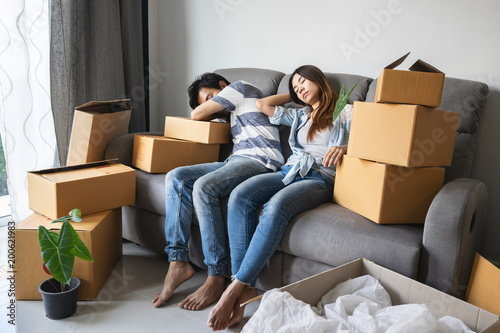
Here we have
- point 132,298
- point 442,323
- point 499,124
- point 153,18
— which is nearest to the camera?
point 442,323

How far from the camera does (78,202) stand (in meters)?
1.67

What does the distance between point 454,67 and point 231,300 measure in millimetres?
1456

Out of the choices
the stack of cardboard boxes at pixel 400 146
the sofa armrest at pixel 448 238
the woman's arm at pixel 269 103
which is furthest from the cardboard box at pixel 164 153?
the sofa armrest at pixel 448 238

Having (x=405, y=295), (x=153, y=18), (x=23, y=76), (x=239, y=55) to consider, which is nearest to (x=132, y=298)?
(x=405, y=295)

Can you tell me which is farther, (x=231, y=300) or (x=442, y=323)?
(x=231, y=300)

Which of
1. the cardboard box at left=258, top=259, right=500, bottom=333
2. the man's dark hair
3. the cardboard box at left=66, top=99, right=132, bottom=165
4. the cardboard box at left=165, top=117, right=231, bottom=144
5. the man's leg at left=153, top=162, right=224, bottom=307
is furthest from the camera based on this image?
the man's dark hair

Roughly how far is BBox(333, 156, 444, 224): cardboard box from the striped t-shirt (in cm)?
55

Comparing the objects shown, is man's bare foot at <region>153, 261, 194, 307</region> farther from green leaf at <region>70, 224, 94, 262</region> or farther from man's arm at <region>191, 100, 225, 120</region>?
man's arm at <region>191, 100, 225, 120</region>

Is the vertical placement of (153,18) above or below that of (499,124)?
above

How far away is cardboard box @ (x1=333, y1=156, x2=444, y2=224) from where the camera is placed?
136 cm

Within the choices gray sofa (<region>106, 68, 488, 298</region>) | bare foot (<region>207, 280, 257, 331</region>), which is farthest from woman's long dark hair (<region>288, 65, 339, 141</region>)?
bare foot (<region>207, 280, 257, 331</region>)

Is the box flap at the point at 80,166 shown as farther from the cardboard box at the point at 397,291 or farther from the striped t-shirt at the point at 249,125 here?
the cardboard box at the point at 397,291

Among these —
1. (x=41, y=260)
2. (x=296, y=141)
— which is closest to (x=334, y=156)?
(x=296, y=141)

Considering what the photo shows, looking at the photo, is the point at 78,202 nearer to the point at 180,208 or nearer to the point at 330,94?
the point at 180,208
